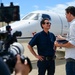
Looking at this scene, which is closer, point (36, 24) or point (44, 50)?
point (44, 50)

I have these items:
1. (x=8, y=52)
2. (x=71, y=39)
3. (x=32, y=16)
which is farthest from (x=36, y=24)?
(x=8, y=52)

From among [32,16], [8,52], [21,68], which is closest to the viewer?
[21,68]

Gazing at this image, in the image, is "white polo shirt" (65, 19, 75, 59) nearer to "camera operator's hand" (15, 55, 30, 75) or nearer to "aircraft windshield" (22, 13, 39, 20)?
"camera operator's hand" (15, 55, 30, 75)

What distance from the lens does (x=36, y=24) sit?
13.2m

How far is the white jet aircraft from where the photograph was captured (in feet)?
41.4

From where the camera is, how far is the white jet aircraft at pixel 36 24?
1262 centimetres

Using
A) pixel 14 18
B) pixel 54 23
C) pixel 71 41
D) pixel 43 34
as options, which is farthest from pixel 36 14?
pixel 14 18

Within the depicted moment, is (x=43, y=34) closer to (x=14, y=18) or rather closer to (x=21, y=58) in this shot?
(x=14, y=18)

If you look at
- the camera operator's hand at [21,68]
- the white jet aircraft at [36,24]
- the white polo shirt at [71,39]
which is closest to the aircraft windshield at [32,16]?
the white jet aircraft at [36,24]

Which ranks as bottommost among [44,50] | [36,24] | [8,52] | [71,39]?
[44,50]

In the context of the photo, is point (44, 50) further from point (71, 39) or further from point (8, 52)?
point (8, 52)

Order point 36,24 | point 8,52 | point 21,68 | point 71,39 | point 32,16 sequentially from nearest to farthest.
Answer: point 21,68 < point 8,52 < point 71,39 < point 36,24 < point 32,16

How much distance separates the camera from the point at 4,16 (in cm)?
299

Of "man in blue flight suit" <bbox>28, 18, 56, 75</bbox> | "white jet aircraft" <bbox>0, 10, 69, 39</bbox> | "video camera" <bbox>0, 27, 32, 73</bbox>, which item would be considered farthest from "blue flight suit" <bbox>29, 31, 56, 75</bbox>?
"white jet aircraft" <bbox>0, 10, 69, 39</bbox>
